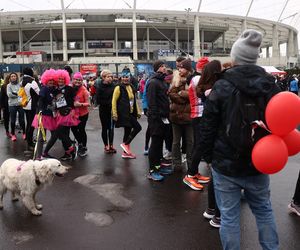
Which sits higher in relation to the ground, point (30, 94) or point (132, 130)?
point (30, 94)

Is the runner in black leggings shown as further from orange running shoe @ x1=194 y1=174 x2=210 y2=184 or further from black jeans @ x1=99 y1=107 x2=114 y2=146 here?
orange running shoe @ x1=194 y1=174 x2=210 y2=184

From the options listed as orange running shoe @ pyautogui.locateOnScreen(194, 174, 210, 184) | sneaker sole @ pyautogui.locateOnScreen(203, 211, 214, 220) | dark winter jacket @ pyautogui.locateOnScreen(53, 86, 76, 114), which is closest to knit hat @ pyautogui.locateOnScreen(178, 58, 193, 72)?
orange running shoe @ pyautogui.locateOnScreen(194, 174, 210, 184)

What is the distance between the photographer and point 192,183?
5535 millimetres

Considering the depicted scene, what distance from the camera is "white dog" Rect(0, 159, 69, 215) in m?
4.43

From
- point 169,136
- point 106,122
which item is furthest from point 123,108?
point 169,136

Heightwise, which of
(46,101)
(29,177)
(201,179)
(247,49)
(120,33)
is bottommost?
(201,179)

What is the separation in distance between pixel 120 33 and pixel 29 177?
7049 cm

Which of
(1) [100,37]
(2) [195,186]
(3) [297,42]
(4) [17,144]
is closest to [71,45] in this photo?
(1) [100,37]

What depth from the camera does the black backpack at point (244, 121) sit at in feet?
8.78

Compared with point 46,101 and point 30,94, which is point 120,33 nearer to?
point 30,94

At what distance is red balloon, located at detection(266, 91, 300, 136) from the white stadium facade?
57.7m

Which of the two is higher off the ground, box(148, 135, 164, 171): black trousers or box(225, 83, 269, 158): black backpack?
box(225, 83, 269, 158): black backpack

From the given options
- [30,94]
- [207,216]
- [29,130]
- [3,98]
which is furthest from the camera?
[3,98]

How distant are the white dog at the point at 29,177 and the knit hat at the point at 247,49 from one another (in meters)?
2.70
